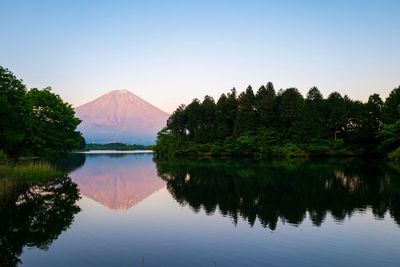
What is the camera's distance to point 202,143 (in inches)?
4018

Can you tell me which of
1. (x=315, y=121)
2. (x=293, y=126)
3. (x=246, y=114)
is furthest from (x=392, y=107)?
(x=246, y=114)

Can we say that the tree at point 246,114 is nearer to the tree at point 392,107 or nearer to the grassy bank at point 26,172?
the tree at point 392,107

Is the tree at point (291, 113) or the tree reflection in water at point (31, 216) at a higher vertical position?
the tree at point (291, 113)

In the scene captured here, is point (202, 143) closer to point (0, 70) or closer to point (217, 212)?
point (0, 70)

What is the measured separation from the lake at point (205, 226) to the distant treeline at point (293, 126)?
46.8m

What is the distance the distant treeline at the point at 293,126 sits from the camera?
260ft

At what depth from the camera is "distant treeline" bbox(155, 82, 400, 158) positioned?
79250 millimetres

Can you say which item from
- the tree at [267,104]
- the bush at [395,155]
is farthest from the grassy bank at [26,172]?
the tree at [267,104]

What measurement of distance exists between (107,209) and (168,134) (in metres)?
88.2

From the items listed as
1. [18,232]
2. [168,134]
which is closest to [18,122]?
[18,232]

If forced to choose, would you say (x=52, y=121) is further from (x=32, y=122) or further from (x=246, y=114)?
(x=246, y=114)

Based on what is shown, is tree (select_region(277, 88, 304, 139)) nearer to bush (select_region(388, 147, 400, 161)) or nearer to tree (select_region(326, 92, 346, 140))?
tree (select_region(326, 92, 346, 140))

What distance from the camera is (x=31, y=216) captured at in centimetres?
1880

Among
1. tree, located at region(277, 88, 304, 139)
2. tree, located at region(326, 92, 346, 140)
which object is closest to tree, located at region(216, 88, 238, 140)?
tree, located at region(277, 88, 304, 139)
